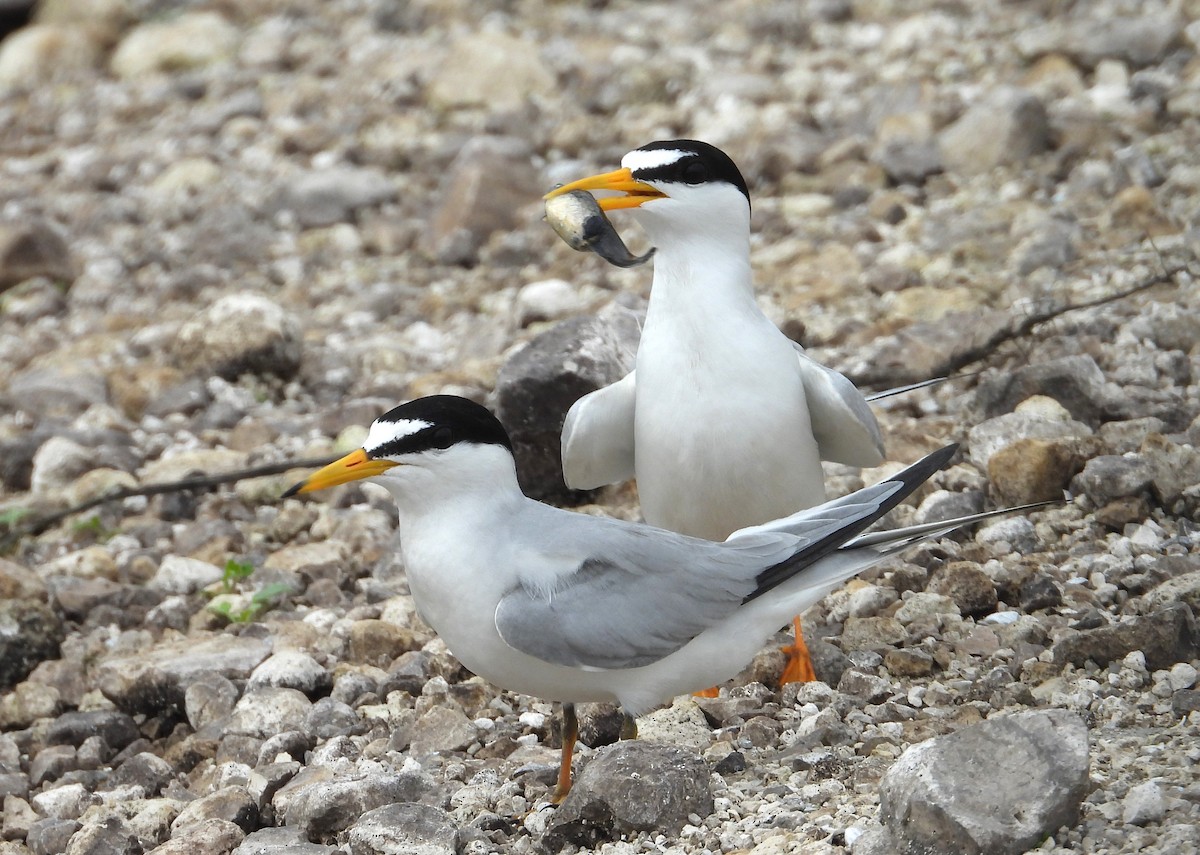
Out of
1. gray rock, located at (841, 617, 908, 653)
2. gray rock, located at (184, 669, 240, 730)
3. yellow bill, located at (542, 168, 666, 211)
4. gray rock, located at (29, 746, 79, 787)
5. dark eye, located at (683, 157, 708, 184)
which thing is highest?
dark eye, located at (683, 157, 708, 184)

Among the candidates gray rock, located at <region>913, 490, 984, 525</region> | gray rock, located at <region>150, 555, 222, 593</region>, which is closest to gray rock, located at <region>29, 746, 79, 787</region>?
gray rock, located at <region>150, 555, 222, 593</region>

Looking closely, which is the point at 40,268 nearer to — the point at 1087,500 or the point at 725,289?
the point at 725,289

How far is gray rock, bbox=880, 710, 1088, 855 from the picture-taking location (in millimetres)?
3059

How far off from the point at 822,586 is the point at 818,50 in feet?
22.9

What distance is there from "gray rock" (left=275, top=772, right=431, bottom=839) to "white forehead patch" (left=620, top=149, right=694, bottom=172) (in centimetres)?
192

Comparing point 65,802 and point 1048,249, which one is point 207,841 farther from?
point 1048,249

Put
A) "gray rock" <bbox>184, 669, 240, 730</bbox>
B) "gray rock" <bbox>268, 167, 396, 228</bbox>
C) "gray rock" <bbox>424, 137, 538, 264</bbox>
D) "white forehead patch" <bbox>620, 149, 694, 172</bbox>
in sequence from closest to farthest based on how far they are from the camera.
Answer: "white forehead patch" <bbox>620, 149, 694, 172</bbox>, "gray rock" <bbox>184, 669, 240, 730</bbox>, "gray rock" <bbox>424, 137, 538, 264</bbox>, "gray rock" <bbox>268, 167, 396, 228</bbox>

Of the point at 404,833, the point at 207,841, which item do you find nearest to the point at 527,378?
the point at 207,841

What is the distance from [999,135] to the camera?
8250 mm

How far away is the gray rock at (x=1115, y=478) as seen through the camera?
16.3 feet

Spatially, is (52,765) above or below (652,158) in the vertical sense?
below

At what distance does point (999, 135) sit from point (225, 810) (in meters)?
5.78

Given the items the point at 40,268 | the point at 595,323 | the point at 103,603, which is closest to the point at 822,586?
the point at 595,323

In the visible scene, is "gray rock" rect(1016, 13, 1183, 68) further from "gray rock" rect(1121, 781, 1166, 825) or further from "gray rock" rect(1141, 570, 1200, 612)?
"gray rock" rect(1121, 781, 1166, 825)
